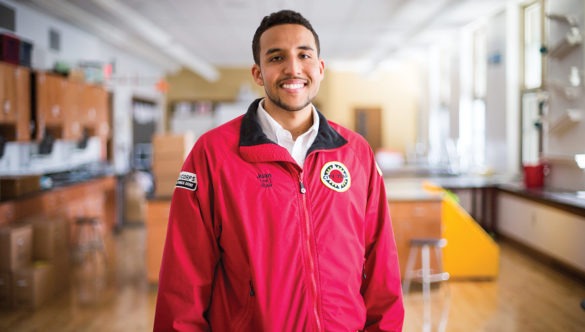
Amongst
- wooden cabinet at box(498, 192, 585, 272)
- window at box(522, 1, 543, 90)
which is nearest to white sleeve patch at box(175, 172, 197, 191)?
wooden cabinet at box(498, 192, 585, 272)

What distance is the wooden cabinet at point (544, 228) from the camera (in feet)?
17.8

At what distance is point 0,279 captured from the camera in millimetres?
4828

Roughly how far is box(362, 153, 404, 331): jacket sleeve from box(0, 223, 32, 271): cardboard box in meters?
4.20

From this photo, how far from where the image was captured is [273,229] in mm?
1336

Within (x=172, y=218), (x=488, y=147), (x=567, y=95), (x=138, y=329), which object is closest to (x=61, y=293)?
(x=138, y=329)

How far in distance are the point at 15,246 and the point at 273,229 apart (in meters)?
4.26

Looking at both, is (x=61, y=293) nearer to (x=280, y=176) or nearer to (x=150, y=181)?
(x=280, y=176)

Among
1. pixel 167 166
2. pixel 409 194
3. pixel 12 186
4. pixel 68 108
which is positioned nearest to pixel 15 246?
pixel 12 186

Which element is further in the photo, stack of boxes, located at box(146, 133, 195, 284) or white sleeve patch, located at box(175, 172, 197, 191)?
stack of boxes, located at box(146, 133, 195, 284)

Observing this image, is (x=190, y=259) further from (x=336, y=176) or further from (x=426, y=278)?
(x=426, y=278)

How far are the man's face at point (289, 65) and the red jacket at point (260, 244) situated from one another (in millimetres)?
115

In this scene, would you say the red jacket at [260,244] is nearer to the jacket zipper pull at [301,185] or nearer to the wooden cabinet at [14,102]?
the jacket zipper pull at [301,185]

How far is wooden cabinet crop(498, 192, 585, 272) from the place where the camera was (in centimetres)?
542

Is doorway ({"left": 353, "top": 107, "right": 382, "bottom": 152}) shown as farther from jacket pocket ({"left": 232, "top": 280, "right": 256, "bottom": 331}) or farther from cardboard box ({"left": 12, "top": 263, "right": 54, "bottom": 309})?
jacket pocket ({"left": 232, "top": 280, "right": 256, "bottom": 331})
